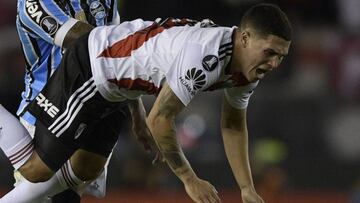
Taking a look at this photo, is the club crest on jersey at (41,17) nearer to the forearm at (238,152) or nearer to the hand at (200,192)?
the forearm at (238,152)

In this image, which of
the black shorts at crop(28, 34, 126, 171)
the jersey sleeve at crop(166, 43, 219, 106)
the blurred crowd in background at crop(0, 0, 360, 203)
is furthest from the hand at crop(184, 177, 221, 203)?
the blurred crowd in background at crop(0, 0, 360, 203)

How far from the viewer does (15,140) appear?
17.4 feet

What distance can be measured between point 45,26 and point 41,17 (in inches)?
1.9

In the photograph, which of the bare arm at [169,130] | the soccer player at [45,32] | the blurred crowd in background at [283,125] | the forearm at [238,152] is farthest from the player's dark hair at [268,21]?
the blurred crowd in background at [283,125]

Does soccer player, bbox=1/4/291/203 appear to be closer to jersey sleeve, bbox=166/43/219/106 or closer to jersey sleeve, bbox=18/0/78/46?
jersey sleeve, bbox=166/43/219/106

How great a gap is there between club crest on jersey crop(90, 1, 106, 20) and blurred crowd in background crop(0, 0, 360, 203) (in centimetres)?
264

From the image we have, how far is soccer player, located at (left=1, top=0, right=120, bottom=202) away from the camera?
5332 millimetres

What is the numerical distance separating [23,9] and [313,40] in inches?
185

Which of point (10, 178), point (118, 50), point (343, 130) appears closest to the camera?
point (118, 50)

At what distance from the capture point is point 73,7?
5523 millimetres

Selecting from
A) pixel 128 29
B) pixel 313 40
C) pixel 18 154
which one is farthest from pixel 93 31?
pixel 313 40

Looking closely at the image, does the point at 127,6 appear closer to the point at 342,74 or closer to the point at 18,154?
the point at 342,74

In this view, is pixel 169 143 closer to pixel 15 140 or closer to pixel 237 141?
pixel 237 141

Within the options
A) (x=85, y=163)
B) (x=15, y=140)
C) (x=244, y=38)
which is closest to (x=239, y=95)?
(x=244, y=38)
